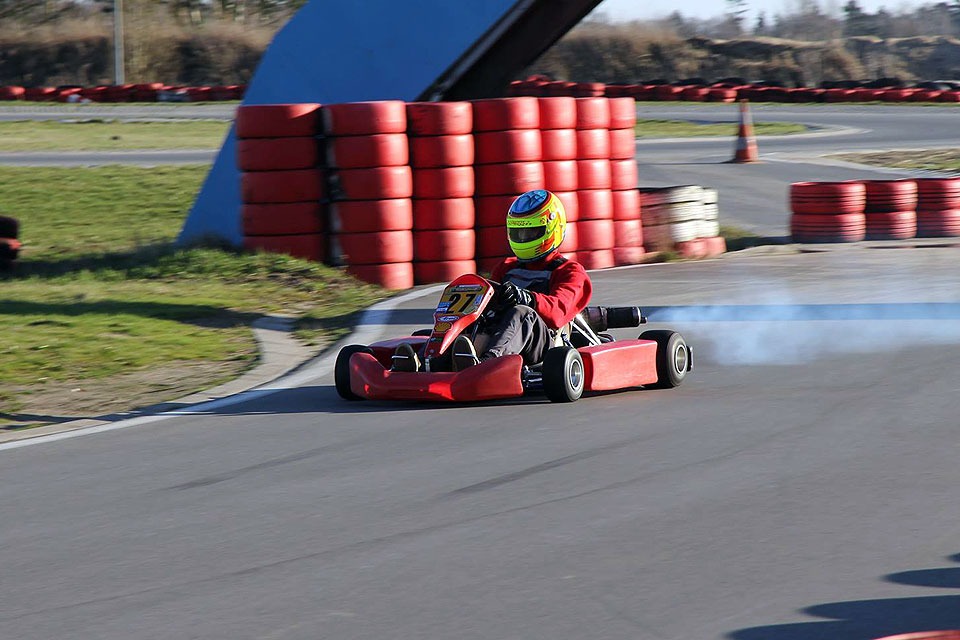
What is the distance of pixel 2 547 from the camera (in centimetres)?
455

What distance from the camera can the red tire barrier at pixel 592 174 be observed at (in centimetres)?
1227

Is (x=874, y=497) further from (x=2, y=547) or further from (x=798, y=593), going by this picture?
(x=2, y=547)

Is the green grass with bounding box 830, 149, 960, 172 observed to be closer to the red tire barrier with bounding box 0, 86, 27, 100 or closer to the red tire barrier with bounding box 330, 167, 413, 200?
the red tire barrier with bounding box 330, 167, 413, 200

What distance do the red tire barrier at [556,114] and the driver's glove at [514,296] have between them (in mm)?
5178

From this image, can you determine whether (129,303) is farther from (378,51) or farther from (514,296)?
(514,296)

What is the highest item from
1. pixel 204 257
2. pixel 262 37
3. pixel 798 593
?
pixel 262 37

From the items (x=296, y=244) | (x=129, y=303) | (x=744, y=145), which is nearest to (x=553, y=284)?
(x=129, y=303)

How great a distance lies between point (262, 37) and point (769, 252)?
44.2 m

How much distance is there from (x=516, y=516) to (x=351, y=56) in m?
9.22

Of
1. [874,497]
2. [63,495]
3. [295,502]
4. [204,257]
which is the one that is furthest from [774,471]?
[204,257]

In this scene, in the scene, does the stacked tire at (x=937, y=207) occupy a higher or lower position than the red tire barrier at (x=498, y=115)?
lower

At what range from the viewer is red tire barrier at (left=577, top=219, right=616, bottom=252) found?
12.4 m

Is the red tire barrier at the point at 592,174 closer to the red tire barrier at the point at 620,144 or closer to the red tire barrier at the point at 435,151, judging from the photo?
the red tire barrier at the point at 620,144

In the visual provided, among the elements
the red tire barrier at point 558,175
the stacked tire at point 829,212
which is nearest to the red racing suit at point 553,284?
the red tire barrier at point 558,175
